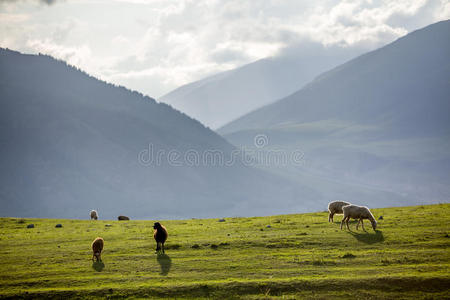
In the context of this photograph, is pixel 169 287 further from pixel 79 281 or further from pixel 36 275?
pixel 36 275

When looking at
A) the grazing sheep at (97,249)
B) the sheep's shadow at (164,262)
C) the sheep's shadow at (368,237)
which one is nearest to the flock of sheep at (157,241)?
the grazing sheep at (97,249)

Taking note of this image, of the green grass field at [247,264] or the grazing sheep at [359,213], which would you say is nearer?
the green grass field at [247,264]

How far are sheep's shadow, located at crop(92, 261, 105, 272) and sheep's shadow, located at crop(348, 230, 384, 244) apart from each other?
1877cm

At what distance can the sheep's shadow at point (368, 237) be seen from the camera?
31991 mm

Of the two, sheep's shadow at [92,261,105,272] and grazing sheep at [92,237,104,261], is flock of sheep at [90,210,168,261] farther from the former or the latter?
sheep's shadow at [92,261,105,272]

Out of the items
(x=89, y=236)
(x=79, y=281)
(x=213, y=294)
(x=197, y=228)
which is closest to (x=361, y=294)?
(x=213, y=294)

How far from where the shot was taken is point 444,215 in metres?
40.9

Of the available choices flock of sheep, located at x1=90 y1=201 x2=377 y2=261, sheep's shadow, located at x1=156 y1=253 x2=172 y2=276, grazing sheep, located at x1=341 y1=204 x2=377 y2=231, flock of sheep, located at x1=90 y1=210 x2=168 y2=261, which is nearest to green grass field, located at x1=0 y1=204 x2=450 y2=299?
sheep's shadow, located at x1=156 y1=253 x2=172 y2=276

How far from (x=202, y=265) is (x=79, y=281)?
7.77 metres

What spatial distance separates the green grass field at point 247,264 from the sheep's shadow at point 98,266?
0.07 metres

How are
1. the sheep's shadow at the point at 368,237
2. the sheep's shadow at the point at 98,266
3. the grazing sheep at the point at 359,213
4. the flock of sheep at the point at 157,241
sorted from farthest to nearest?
the grazing sheep at the point at 359,213 → the sheep's shadow at the point at 368,237 → the flock of sheep at the point at 157,241 → the sheep's shadow at the point at 98,266

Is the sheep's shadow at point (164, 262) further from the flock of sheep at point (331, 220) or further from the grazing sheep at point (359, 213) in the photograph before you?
the grazing sheep at point (359, 213)

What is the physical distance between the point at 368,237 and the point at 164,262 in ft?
51.5

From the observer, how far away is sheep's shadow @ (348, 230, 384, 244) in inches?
1259
